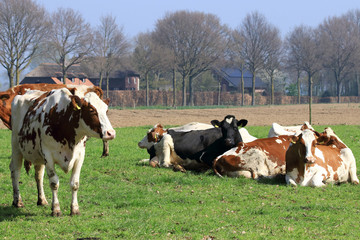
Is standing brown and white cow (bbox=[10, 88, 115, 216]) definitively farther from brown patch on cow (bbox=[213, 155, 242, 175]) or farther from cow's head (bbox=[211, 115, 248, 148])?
cow's head (bbox=[211, 115, 248, 148])

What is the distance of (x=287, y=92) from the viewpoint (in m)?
115

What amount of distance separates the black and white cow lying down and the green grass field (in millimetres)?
744

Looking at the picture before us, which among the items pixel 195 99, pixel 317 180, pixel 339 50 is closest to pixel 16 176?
pixel 317 180

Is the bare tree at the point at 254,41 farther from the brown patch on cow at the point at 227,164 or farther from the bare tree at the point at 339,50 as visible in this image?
the brown patch on cow at the point at 227,164

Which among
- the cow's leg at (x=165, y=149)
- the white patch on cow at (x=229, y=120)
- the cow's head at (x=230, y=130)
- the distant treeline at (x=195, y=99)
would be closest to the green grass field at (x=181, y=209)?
the cow's leg at (x=165, y=149)

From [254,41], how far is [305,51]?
12.2 metres

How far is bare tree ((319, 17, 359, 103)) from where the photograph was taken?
9849cm

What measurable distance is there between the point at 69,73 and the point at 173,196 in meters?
74.9

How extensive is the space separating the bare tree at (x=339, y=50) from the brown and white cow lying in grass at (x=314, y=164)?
88749 millimetres

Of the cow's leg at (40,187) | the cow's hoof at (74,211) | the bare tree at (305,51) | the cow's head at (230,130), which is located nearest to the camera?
the cow's hoof at (74,211)

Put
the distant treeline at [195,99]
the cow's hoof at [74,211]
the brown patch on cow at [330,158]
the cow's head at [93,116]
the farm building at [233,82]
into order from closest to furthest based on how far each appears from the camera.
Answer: the cow's head at [93,116] < the cow's hoof at [74,211] < the brown patch on cow at [330,158] < the distant treeline at [195,99] < the farm building at [233,82]

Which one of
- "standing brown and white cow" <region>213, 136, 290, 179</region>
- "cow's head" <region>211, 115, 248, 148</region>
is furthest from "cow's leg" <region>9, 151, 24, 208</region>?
"cow's head" <region>211, 115, 248, 148</region>

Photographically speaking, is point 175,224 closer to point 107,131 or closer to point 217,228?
point 217,228

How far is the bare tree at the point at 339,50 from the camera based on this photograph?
98.5 meters
